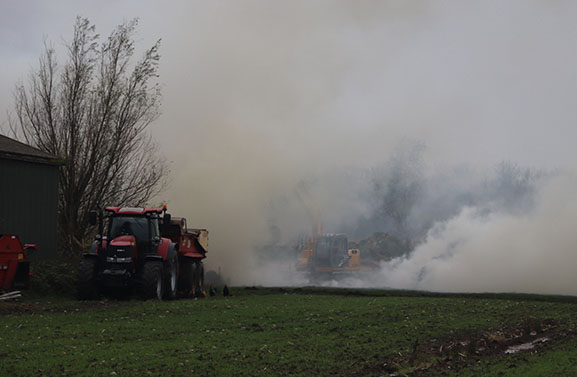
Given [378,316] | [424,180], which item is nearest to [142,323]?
[378,316]

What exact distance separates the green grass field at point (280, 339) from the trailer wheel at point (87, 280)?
124 cm

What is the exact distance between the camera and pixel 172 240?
105 feet

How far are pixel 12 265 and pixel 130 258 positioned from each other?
5044 millimetres

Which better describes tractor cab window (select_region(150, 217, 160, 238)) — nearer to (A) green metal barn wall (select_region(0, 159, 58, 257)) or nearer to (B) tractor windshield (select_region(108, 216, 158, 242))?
(B) tractor windshield (select_region(108, 216, 158, 242))

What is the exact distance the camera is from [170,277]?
91.7 ft

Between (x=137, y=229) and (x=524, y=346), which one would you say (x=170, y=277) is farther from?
(x=524, y=346)

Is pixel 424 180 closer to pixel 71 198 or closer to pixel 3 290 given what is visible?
pixel 71 198

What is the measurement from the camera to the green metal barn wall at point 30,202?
32.7m

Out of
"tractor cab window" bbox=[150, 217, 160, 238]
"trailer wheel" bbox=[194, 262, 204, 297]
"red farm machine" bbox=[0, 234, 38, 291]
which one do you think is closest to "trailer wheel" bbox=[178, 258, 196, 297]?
"trailer wheel" bbox=[194, 262, 204, 297]

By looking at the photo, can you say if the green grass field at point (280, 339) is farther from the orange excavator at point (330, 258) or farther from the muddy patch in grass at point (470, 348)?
the orange excavator at point (330, 258)

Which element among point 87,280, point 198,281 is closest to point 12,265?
point 87,280

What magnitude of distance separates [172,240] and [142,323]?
13191 millimetres

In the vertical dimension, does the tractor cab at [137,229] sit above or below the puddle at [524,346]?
above

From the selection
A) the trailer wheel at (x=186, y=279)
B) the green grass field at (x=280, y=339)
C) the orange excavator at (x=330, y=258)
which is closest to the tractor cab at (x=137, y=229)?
the green grass field at (x=280, y=339)
